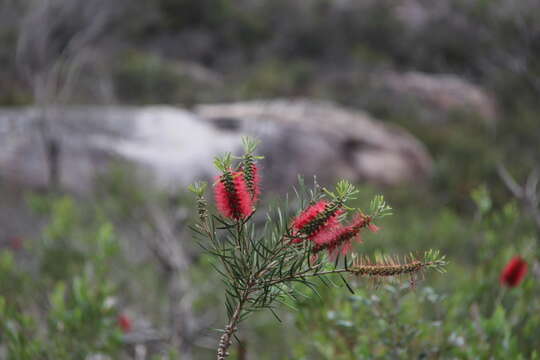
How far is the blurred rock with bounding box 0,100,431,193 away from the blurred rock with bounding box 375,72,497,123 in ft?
24.6

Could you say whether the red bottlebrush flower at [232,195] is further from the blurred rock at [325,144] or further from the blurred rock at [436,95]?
the blurred rock at [436,95]

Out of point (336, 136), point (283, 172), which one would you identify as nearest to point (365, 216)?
point (283, 172)

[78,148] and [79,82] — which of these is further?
[79,82]

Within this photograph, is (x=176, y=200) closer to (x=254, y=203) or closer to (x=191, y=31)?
(x=254, y=203)

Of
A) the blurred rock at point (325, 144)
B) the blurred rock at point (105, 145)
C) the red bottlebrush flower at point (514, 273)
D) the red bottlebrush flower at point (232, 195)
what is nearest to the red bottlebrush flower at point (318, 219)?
the red bottlebrush flower at point (232, 195)

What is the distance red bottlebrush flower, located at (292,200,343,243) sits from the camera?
3.03ft

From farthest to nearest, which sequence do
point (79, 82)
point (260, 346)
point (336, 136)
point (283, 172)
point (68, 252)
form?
point (79, 82), point (336, 136), point (283, 172), point (260, 346), point (68, 252)

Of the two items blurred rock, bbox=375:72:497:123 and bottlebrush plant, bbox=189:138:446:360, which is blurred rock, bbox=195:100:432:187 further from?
bottlebrush plant, bbox=189:138:446:360

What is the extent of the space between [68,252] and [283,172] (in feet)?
22.1

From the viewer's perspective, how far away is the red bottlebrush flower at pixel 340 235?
3.07 feet

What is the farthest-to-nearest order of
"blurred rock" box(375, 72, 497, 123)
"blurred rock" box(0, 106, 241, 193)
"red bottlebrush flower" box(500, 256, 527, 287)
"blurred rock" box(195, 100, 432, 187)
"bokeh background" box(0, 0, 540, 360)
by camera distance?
"blurred rock" box(375, 72, 497, 123), "blurred rock" box(195, 100, 432, 187), "blurred rock" box(0, 106, 241, 193), "bokeh background" box(0, 0, 540, 360), "red bottlebrush flower" box(500, 256, 527, 287)

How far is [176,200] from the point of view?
6.54 meters

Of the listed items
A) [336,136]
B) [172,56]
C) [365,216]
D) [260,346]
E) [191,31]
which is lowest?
[365,216]

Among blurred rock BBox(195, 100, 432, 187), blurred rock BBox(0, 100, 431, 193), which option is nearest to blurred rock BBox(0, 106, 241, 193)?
blurred rock BBox(0, 100, 431, 193)
